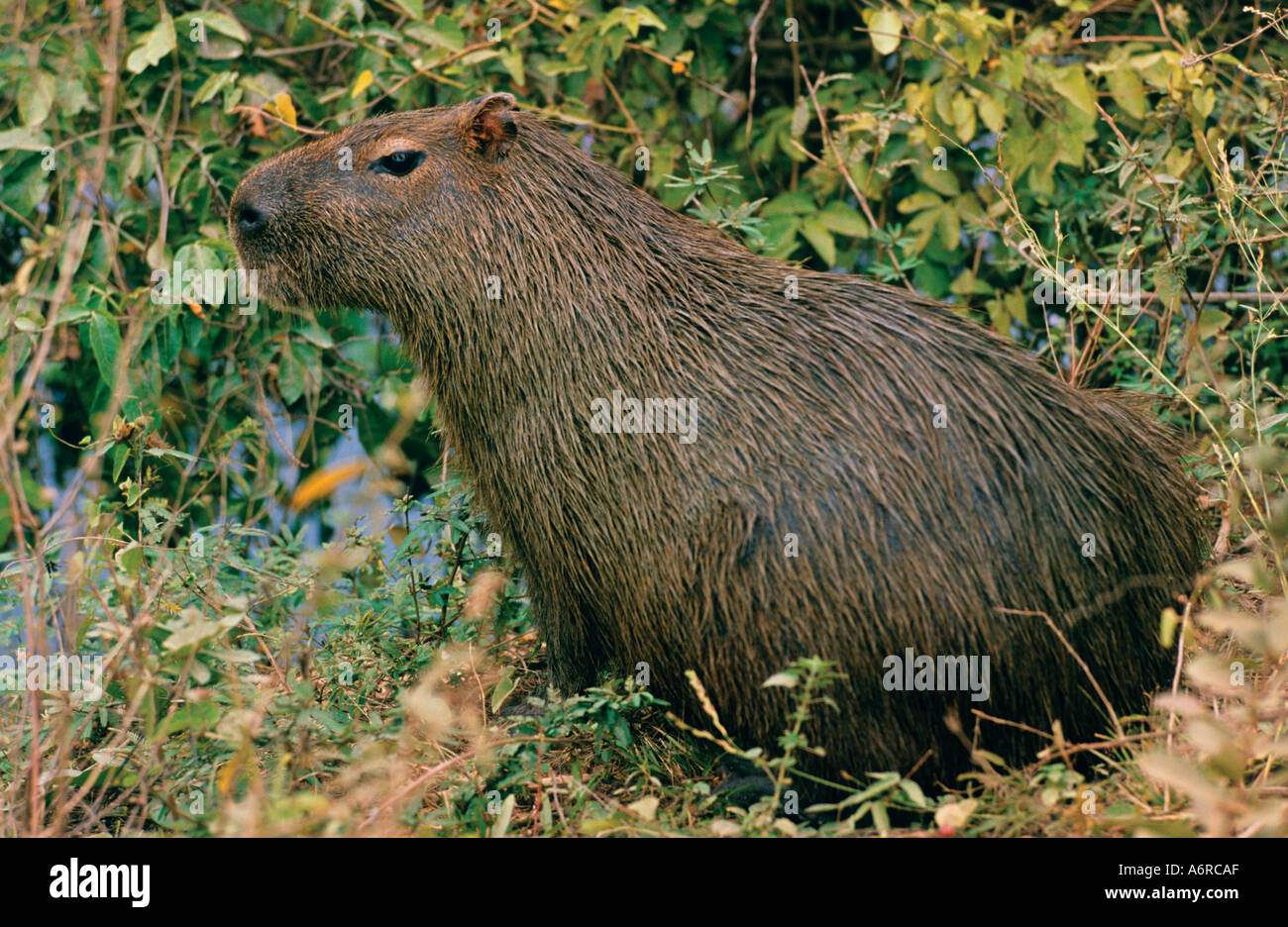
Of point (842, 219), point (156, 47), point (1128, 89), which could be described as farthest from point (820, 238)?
point (156, 47)

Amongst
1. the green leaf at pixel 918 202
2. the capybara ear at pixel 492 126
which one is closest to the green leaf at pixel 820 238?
the green leaf at pixel 918 202

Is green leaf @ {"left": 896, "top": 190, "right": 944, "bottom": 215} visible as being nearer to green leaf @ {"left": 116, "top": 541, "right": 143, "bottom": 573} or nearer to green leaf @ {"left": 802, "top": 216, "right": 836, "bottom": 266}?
green leaf @ {"left": 802, "top": 216, "right": 836, "bottom": 266}

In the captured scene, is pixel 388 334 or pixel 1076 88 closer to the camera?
pixel 1076 88

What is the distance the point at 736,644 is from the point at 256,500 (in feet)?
8.23

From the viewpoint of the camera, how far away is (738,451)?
10.4 feet

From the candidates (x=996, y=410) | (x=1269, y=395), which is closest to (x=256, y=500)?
(x=996, y=410)

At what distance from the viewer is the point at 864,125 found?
14.7 ft

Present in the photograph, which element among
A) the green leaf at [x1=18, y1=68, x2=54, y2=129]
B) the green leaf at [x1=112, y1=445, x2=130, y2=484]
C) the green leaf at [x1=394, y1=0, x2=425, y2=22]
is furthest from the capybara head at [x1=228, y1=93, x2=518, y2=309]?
the green leaf at [x1=18, y1=68, x2=54, y2=129]

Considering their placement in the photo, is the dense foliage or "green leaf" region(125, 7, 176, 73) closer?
the dense foliage

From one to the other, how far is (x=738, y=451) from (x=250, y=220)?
5.10 ft

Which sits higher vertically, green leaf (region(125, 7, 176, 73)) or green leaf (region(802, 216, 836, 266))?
green leaf (region(125, 7, 176, 73))

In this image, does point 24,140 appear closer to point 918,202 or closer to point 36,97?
point 36,97

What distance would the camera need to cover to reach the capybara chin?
3.04 metres

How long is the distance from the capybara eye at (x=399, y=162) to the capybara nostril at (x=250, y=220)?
36cm
